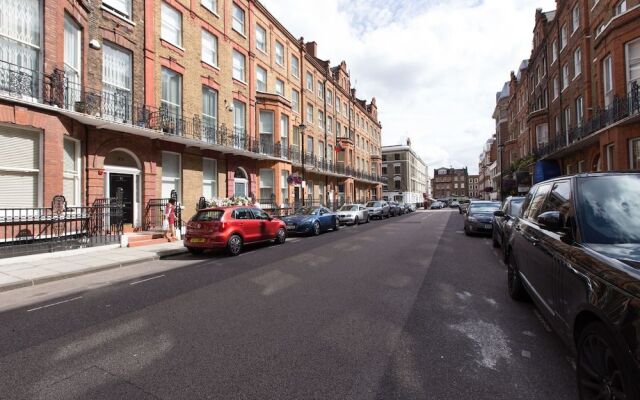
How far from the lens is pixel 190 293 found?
240 inches

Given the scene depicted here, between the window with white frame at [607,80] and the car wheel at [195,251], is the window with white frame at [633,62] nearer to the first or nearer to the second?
the window with white frame at [607,80]

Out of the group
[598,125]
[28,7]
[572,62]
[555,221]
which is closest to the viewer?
[555,221]

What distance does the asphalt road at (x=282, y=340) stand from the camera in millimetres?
2975

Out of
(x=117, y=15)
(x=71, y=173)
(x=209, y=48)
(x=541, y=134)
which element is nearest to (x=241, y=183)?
(x=209, y=48)

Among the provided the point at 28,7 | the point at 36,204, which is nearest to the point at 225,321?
the point at 36,204

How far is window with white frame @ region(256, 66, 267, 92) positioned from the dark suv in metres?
21.4

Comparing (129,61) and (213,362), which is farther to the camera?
(129,61)

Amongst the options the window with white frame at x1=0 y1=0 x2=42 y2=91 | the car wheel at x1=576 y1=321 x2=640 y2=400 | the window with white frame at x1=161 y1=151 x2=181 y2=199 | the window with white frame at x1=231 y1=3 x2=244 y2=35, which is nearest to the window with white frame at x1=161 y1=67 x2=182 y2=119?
the window with white frame at x1=161 y1=151 x2=181 y2=199

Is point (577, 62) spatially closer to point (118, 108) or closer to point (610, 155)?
point (610, 155)

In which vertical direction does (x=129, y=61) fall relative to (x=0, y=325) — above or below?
above

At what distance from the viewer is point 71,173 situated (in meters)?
11.7

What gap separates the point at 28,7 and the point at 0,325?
33.9 feet

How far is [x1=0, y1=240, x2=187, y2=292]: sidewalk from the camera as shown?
24.1 ft

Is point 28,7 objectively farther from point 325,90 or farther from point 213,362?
point 325,90
